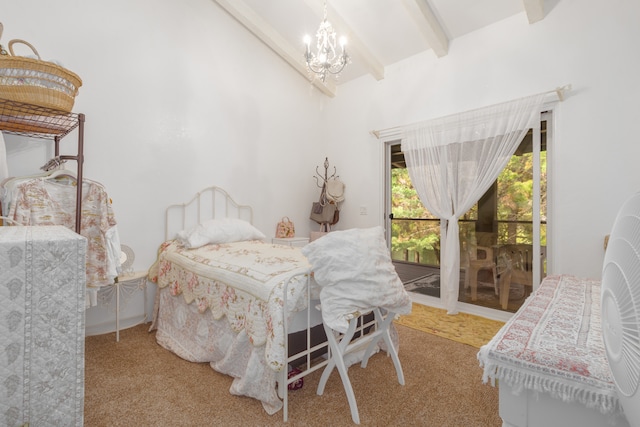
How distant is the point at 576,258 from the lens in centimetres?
266

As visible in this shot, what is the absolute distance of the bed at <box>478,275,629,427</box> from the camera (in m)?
0.88

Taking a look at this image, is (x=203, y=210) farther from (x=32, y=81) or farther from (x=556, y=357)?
(x=556, y=357)

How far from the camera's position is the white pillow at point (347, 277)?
1586 mm

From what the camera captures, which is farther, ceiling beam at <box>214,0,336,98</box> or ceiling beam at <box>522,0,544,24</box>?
ceiling beam at <box>214,0,336,98</box>

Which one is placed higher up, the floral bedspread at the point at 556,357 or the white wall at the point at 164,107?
the white wall at the point at 164,107

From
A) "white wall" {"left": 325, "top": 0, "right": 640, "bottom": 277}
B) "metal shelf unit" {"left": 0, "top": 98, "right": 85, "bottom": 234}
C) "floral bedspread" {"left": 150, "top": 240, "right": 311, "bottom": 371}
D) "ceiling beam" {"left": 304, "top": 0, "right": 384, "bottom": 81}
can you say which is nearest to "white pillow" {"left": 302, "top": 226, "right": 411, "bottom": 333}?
"floral bedspread" {"left": 150, "top": 240, "right": 311, "bottom": 371}

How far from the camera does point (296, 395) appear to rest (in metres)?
1.80

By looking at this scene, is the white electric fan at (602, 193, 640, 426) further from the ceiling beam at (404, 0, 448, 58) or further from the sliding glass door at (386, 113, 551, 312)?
the ceiling beam at (404, 0, 448, 58)

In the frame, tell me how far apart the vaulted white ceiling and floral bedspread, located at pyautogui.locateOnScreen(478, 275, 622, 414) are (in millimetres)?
2668

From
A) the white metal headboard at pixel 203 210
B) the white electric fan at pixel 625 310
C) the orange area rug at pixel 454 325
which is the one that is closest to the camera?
the white electric fan at pixel 625 310

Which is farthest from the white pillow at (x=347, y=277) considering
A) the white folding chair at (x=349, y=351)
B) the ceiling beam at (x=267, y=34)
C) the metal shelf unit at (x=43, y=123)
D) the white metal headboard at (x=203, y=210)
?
the ceiling beam at (x=267, y=34)

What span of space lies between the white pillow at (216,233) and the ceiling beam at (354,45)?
244cm

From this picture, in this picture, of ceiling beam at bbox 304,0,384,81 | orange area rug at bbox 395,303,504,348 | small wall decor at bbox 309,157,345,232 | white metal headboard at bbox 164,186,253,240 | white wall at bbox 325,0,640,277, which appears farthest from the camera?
small wall decor at bbox 309,157,345,232

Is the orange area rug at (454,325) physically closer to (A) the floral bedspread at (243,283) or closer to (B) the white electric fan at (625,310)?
(A) the floral bedspread at (243,283)
